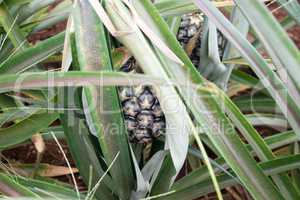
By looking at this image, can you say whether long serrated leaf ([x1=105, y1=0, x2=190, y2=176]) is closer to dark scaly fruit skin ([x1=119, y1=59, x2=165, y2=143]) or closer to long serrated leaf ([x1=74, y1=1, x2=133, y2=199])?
long serrated leaf ([x1=74, y1=1, x2=133, y2=199])

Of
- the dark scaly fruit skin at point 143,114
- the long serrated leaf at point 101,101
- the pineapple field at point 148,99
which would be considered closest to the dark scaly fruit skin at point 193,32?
the pineapple field at point 148,99

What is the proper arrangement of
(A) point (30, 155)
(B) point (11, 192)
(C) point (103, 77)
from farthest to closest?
1. (A) point (30, 155)
2. (B) point (11, 192)
3. (C) point (103, 77)

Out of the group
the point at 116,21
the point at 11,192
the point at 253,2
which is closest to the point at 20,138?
the point at 11,192

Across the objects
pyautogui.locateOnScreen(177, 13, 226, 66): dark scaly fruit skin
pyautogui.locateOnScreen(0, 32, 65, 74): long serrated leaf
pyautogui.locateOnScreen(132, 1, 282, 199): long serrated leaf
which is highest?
pyautogui.locateOnScreen(0, 32, 65, 74): long serrated leaf

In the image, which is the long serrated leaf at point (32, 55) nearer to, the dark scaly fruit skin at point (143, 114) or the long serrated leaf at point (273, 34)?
the dark scaly fruit skin at point (143, 114)

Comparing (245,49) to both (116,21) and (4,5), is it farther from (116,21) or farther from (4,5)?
(4,5)

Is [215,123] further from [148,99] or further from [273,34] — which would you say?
[148,99]

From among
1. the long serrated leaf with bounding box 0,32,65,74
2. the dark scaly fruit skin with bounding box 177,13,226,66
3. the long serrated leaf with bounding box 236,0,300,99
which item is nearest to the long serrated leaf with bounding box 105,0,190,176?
the long serrated leaf with bounding box 236,0,300,99

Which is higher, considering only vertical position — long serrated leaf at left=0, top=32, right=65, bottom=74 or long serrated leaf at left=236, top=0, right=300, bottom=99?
long serrated leaf at left=0, top=32, right=65, bottom=74
